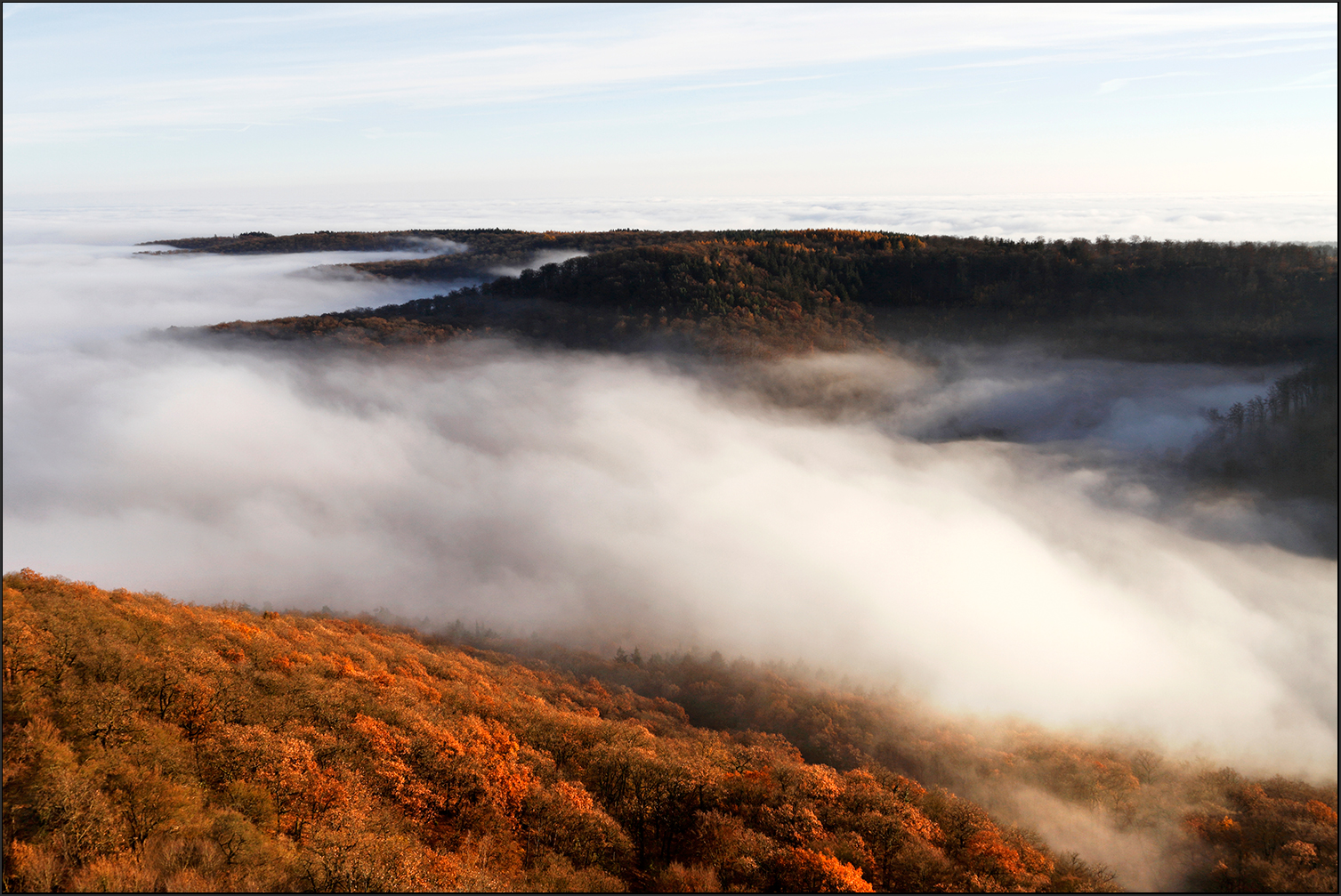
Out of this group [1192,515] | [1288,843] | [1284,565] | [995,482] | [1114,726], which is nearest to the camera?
[1288,843]

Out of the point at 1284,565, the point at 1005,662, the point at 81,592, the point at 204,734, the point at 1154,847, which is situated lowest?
the point at 1005,662

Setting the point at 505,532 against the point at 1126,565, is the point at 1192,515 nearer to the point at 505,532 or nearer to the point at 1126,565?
the point at 1126,565

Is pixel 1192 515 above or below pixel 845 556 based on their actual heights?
above

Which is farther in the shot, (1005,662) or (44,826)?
(1005,662)

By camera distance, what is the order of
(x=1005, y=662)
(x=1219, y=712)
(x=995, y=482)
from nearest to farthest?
(x=1219, y=712), (x=1005, y=662), (x=995, y=482)

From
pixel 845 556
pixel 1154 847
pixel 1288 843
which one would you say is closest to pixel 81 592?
pixel 1154 847

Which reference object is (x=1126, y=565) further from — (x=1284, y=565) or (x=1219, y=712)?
(x=1219, y=712)
